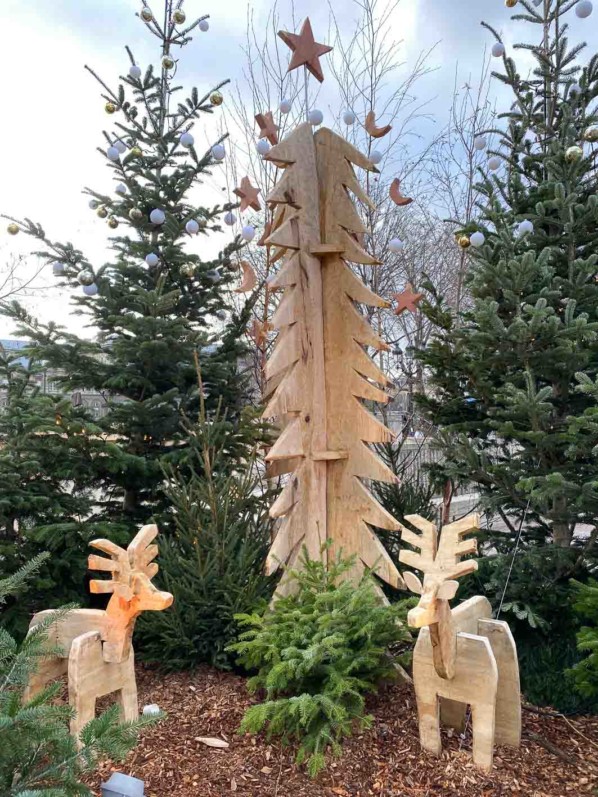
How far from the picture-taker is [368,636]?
301 centimetres

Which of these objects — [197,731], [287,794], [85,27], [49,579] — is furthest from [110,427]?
[85,27]

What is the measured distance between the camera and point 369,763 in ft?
9.01

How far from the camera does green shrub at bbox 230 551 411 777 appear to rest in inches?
108

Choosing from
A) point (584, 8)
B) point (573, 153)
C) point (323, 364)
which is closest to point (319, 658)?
point (323, 364)

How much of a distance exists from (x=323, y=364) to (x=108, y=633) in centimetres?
200

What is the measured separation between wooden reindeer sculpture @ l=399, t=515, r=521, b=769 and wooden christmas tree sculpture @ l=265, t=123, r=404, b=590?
3.30 ft

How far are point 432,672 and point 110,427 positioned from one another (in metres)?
3.34

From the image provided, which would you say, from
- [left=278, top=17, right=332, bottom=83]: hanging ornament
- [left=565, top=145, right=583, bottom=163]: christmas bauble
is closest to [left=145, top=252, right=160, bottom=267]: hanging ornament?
[left=278, top=17, right=332, bottom=83]: hanging ornament

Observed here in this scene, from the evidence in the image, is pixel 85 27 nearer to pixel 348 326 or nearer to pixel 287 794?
pixel 348 326

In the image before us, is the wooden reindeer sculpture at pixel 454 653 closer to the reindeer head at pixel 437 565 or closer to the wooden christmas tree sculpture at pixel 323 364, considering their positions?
the reindeer head at pixel 437 565

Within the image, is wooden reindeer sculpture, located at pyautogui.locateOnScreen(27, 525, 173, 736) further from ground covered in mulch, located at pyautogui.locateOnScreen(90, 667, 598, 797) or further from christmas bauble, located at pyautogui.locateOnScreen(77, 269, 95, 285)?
christmas bauble, located at pyautogui.locateOnScreen(77, 269, 95, 285)

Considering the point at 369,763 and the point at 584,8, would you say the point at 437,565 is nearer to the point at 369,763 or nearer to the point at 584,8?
the point at 369,763

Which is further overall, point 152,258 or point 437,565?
point 152,258

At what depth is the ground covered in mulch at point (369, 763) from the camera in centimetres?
258
